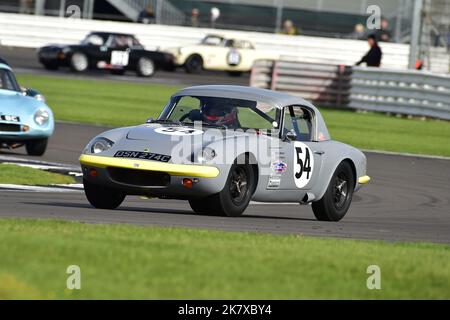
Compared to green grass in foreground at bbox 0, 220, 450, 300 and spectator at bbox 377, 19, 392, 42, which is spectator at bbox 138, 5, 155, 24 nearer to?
spectator at bbox 377, 19, 392, 42

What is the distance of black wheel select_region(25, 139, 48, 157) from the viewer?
16891 mm

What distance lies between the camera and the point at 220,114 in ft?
37.2

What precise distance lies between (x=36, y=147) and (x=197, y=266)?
10340 millimetres

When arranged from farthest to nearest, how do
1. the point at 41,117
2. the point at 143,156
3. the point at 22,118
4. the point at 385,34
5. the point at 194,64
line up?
the point at 385,34 → the point at 194,64 → the point at 41,117 → the point at 22,118 → the point at 143,156

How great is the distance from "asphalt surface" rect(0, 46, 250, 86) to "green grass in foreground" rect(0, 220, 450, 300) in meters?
26.8

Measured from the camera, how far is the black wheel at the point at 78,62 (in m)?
37.5

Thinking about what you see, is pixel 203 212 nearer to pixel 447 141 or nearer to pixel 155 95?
pixel 447 141

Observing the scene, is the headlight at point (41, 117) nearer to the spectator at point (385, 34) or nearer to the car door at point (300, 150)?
the car door at point (300, 150)

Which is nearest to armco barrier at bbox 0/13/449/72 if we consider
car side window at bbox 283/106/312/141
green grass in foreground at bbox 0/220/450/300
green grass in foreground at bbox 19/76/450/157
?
green grass in foreground at bbox 19/76/450/157

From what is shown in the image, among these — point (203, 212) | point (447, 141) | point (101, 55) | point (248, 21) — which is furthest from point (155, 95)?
point (203, 212)

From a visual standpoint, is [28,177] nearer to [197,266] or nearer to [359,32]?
[197,266]

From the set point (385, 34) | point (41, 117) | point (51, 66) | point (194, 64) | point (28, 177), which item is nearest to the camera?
point (28, 177)

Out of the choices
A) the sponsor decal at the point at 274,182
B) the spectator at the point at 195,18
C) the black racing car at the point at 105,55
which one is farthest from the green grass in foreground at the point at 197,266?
the spectator at the point at 195,18
